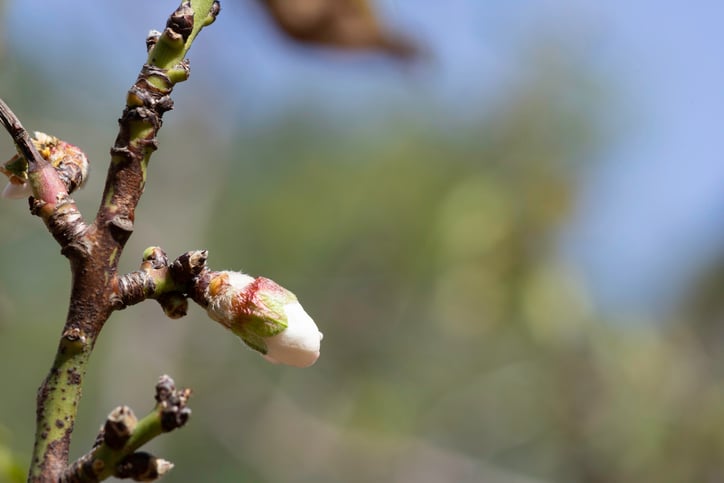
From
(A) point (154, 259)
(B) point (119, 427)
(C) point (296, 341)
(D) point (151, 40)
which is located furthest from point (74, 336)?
(D) point (151, 40)

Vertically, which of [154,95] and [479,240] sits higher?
[479,240]

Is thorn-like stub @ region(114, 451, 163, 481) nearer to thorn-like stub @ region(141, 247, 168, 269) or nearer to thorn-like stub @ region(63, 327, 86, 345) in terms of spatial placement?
thorn-like stub @ region(63, 327, 86, 345)

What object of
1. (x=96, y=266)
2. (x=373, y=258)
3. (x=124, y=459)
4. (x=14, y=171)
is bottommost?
(x=124, y=459)

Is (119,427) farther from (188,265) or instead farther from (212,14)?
(212,14)

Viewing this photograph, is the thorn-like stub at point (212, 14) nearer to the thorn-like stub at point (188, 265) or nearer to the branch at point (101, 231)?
the branch at point (101, 231)

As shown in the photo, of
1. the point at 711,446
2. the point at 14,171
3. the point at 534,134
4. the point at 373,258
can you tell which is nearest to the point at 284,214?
the point at 373,258

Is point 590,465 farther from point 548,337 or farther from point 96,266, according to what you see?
point 96,266
